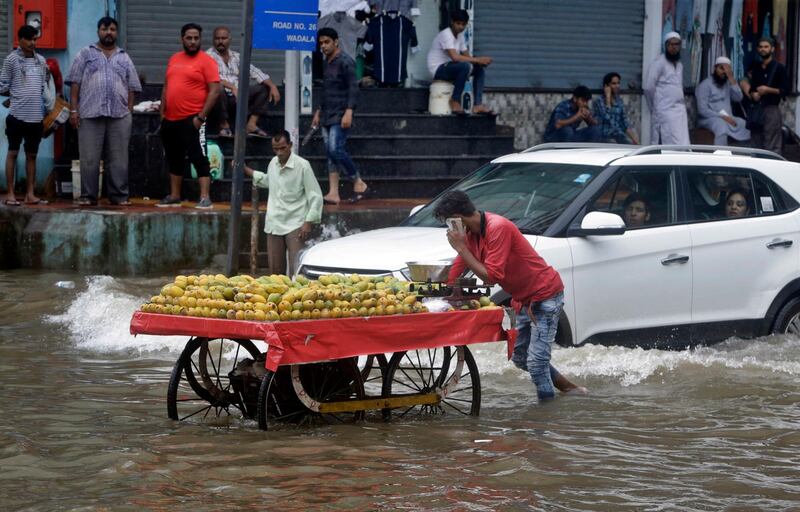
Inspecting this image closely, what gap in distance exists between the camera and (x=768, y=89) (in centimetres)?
1908

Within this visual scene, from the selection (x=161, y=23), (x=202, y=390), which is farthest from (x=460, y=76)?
(x=202, y=390)

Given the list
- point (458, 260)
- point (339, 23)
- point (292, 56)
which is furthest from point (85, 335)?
point (339, 23)

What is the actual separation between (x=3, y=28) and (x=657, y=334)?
32.3 ft

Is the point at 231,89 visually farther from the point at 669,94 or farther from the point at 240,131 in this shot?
the point at 669,94

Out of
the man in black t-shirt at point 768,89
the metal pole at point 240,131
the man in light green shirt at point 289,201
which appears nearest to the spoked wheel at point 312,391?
the man in light green shirt at point 289,201

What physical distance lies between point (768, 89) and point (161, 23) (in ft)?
28.6

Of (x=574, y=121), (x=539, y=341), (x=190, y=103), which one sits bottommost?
(x=539, y=341)

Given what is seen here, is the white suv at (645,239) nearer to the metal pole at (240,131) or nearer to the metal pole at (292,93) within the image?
the metal pole at (240,131)

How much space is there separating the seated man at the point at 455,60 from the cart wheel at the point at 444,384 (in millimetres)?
8492

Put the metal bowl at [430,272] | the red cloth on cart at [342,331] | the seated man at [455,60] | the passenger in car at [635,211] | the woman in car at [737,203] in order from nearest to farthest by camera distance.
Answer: the red cloth on cart at [342,331] → the metal bowl at [430,272] → the passenger in car at [635,211] → the woman in car at [737,203] → the seated man at [455,60]

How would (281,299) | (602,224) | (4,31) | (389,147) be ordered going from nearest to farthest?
(281,299), (602,224), (4,31), (389,147)

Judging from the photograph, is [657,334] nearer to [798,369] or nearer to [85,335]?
[798,369]

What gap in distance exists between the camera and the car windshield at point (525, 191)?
968 cm

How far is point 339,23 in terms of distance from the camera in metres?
17.1
